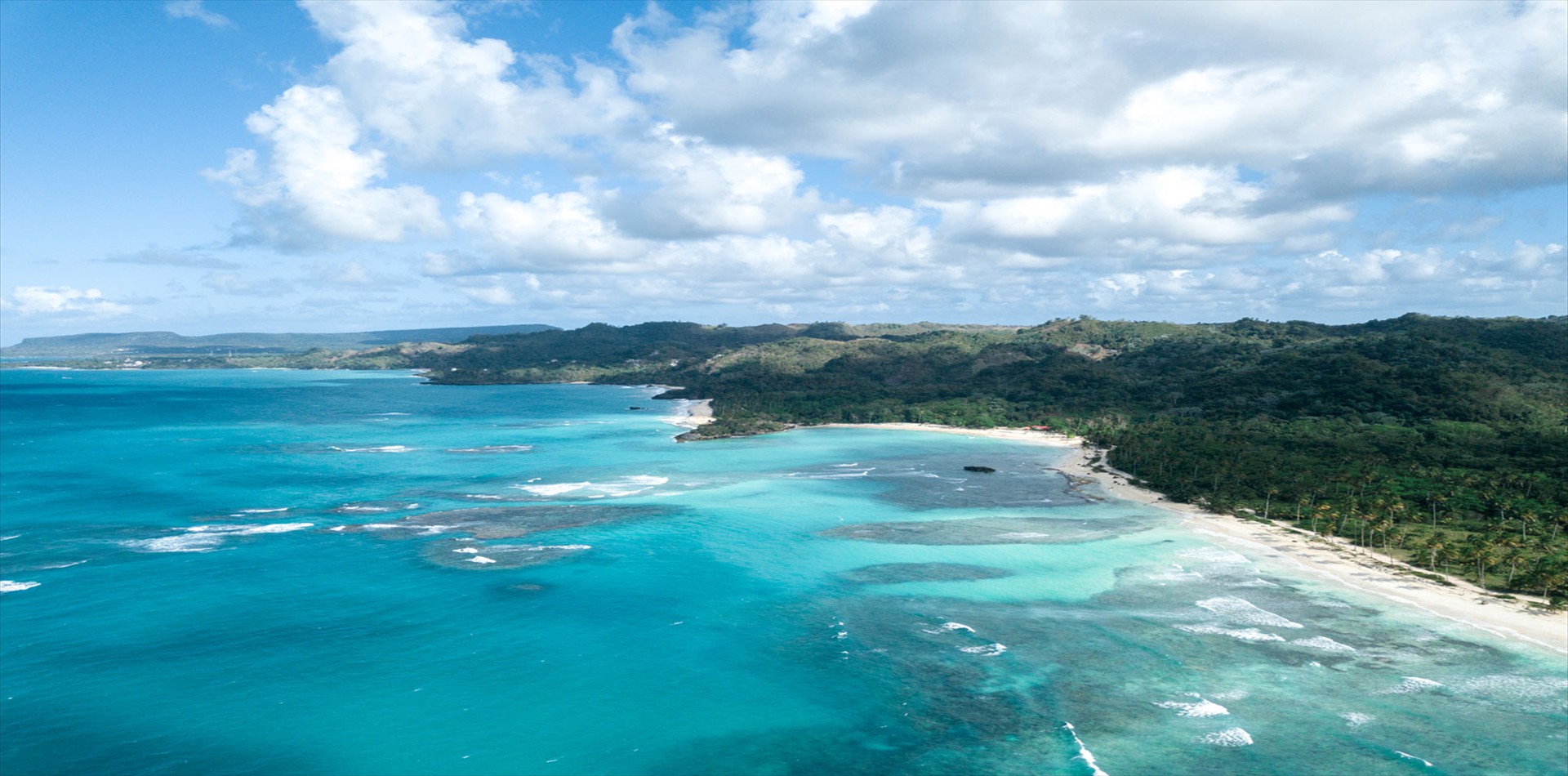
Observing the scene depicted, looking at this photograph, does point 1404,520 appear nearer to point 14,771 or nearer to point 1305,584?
point 1305,584

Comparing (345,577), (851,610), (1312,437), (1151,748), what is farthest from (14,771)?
(1312,437)

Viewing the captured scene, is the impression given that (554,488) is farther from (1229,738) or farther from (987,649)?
(1229,738)

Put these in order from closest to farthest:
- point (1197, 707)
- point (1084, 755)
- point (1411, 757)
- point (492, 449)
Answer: point (1411, 757), point (1084, 755), point (1197, 707), point (492, 449)

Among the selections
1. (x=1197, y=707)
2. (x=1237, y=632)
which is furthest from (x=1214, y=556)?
(x=1197, y=707)

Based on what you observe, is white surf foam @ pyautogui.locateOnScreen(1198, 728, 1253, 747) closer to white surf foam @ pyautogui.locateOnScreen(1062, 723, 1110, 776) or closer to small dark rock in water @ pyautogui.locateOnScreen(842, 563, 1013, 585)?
white surf foam @ pyautogui.locateOnScreen(1062, 723, 1110, 776)

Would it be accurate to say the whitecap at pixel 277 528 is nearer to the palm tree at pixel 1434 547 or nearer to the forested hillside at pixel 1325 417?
the forested hillside at pixel 1325 417

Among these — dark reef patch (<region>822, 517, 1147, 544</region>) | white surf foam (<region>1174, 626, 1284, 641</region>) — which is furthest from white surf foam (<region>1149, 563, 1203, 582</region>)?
dark reef patch (<region>822, 517, 1147, 544</region>)
